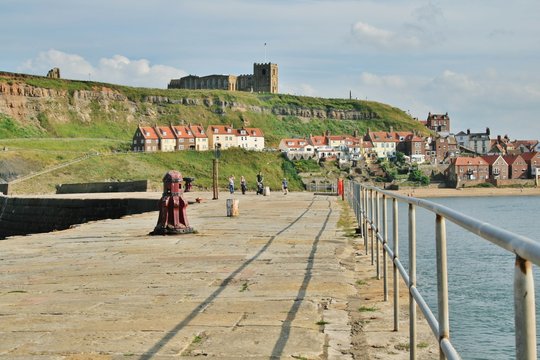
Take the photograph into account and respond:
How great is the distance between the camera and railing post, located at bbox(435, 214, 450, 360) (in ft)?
11.6

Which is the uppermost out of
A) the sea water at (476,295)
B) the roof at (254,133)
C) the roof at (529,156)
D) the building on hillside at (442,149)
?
the roof at (254,133)

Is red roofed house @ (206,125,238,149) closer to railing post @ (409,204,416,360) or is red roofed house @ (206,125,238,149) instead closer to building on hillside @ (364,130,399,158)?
building on hillside @ (364,130,399,158)

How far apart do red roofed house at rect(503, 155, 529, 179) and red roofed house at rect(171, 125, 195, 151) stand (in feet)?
222

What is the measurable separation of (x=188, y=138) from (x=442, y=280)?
452ft

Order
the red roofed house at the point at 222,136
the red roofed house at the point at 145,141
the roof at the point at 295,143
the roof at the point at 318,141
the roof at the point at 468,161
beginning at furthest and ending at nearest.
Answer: the roof at the point at 318,141 < the roof at the point at 295,143 < the red roofed house at the point at 222,136 < the roof at the point at 468,161 < the red roofed house at the point at 145,141

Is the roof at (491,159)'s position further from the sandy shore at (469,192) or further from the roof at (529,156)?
the sandy shore at (469,192)

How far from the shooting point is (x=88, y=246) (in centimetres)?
1370

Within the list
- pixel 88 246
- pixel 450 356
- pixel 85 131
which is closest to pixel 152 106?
pixel 85 131

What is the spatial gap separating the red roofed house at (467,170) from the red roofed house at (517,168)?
22.2 feet

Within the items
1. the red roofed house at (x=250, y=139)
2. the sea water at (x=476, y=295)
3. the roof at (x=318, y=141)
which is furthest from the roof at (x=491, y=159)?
the sea water at (x=476, y=295)

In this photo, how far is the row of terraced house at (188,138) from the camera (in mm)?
131000

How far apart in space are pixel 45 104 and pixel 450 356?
489 ft

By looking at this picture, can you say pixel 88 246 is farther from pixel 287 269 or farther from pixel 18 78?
pixel 18 78

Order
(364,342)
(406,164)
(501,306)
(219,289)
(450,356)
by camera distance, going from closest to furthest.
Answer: (450,356) < (364,342) < (219,289) < (501,306) < (406,164)
